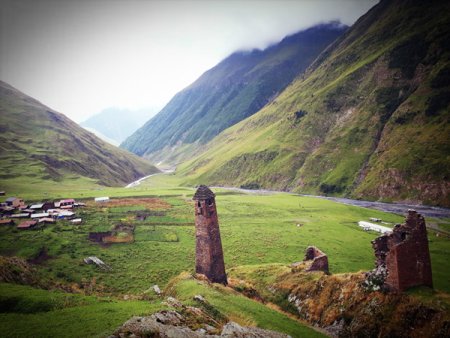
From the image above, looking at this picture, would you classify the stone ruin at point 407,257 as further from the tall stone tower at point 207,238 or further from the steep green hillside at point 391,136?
the steep green hillside at point 391,136

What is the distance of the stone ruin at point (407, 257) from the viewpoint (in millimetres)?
27406

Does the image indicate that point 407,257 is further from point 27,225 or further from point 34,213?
point 34,213

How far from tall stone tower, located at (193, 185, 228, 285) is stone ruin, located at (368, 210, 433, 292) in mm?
17893

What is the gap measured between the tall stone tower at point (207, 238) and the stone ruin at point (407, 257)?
17.9m

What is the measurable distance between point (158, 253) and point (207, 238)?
2726 centimetres

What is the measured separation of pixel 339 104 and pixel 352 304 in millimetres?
189349

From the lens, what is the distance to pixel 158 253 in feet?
197

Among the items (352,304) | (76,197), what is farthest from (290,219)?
(76,197)

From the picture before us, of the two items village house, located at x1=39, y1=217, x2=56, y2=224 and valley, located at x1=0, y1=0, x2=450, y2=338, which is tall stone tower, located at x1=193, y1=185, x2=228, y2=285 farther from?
village house, located at x1=39, y1=217, x2=56, y2=224

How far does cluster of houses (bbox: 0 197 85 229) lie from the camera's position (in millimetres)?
67625

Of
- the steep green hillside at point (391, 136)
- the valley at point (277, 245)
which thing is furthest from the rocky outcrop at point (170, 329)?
the steep green hillside at point (391, 136)

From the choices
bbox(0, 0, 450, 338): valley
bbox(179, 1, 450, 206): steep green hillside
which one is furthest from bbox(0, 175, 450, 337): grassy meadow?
bbox(179, 1, 450, 206): steep green hillside

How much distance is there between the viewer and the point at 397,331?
2483 cm

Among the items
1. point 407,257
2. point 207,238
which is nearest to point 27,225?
point 207,238
